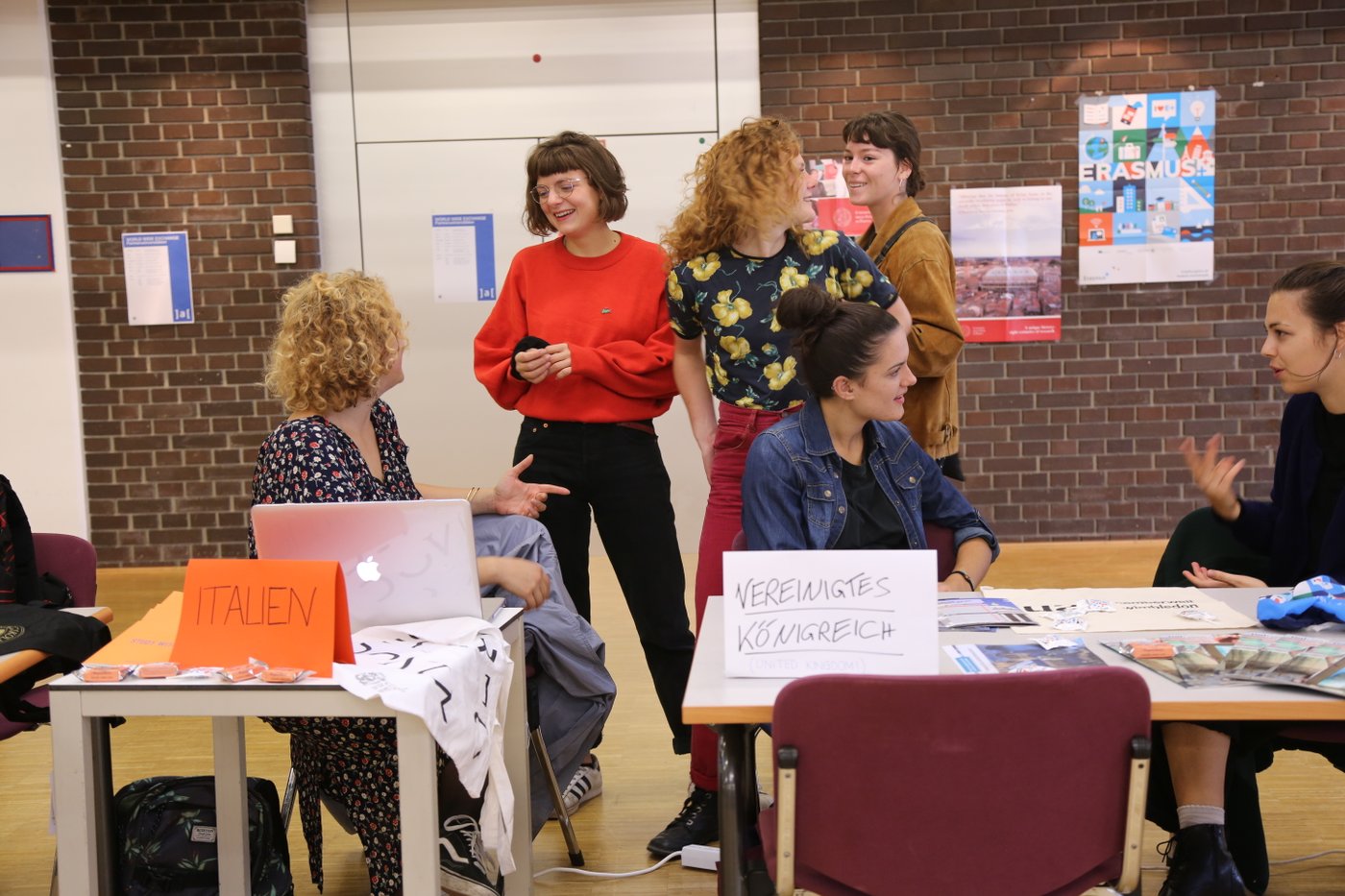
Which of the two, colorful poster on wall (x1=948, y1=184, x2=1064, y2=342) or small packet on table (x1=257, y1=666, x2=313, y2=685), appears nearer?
small packet on table (x1=257, y1=666, x2=313, y2=685)

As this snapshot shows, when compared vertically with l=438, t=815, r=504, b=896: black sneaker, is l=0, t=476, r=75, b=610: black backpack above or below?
above

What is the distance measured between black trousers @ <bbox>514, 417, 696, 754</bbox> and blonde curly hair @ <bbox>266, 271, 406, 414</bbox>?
624 millimetres

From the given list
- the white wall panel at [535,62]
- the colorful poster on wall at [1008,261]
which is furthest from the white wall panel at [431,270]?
the colorful poster on wall at [1008,261]

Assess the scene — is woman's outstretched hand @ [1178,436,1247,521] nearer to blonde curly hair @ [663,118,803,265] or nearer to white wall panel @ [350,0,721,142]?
blonde curly hair @ [663,118,803,265]

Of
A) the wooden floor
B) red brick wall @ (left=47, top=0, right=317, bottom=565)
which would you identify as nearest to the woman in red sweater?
the wooden floor

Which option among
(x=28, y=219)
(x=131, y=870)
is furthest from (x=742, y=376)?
(x=28, y=219)

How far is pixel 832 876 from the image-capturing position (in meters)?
1.56

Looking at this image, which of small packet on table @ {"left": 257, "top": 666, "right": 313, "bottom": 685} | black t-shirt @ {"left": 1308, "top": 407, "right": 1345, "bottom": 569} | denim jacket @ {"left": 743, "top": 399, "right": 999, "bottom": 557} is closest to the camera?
small packet on table @ {"left": 257, "top": 666, "right": 313, "bottom": 685}

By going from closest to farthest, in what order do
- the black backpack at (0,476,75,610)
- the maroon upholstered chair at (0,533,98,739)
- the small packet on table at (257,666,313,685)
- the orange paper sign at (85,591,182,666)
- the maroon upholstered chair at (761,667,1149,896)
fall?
the maroon upholstered chair at (761,667,1149,896) → the small packet on table at (257,666,313,685) → the orange paper sign at (85,591,182,666) → the black backpack at (0,476,75,610) → the maroon upholstered chair at (0,533,98,739)

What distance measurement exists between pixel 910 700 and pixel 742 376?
1311 mm

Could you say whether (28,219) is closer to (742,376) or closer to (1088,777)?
(742,376)

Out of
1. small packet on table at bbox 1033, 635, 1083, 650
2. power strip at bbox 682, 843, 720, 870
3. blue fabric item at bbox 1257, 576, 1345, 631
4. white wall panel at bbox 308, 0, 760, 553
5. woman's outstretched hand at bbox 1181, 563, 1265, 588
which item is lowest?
power strip at bbox 682, 843, 720, 870

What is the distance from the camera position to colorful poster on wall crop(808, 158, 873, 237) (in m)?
5.76

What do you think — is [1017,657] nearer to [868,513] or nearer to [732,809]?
[732,809]
